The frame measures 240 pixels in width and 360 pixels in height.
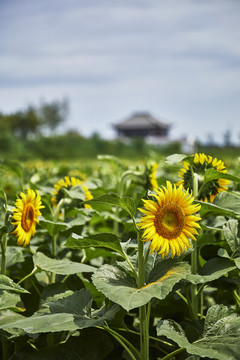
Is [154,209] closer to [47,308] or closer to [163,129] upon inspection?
[47,308]

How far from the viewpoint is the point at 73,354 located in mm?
1378

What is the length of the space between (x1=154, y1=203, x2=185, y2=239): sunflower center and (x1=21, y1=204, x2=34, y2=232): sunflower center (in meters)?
0.49

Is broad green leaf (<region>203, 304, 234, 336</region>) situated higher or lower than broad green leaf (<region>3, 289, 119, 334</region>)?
lower

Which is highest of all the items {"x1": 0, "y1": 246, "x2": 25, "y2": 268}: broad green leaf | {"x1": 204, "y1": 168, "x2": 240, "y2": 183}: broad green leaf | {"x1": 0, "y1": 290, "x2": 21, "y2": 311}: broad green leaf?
{"x1": 204, "y1": 168, "x2": 240, "y2": 183}: broad green leaf

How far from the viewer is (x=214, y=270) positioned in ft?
4.42

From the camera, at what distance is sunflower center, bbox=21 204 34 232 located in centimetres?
149

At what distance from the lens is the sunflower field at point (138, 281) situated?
45.6 inches

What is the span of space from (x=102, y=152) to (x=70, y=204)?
96.9ft

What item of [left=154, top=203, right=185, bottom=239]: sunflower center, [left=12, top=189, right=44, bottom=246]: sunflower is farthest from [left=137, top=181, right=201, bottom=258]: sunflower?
[left=12, top=189, right=44, bottom=246]: sunflower

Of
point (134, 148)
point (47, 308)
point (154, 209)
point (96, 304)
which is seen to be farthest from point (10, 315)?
point (134, 148)

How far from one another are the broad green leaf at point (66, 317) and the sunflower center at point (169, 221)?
0.77 feet

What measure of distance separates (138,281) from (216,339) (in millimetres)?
244

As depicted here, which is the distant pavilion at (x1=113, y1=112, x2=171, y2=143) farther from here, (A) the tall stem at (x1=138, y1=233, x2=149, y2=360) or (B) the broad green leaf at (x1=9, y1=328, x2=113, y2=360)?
(A) the tall stem at (x1=138, y1=233, x2=149, y2=360)

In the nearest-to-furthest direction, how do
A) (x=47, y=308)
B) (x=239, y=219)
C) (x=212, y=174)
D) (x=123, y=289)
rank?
1. (x=123, y=289)
2. (x=47, y=308)
3. (x=212, y=174)
4. (x=239, y=219)
